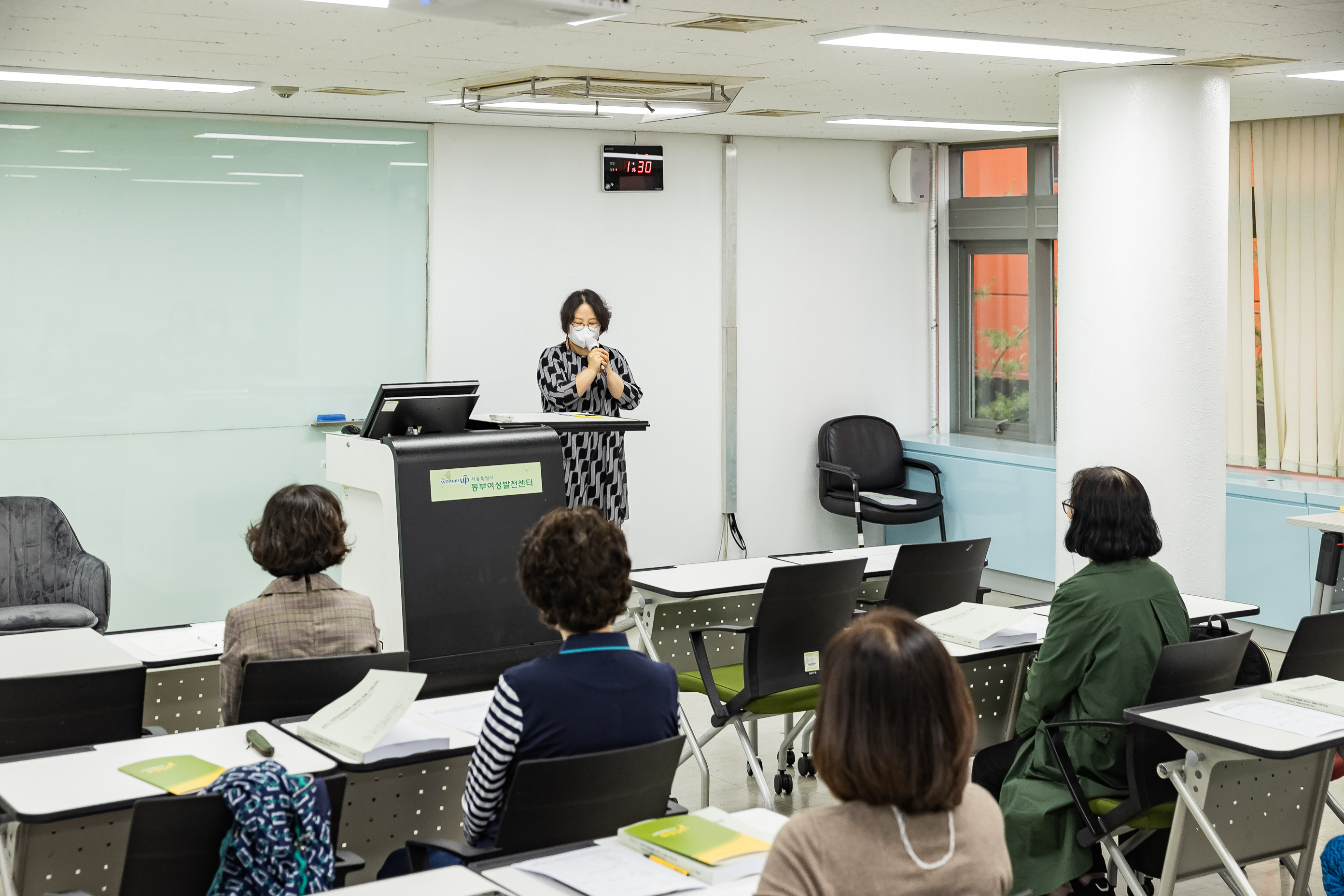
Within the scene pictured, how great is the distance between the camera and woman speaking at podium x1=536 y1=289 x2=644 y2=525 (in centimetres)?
610

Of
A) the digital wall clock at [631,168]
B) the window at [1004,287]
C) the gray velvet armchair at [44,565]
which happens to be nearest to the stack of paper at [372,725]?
the gray velvet armchair at [44,565]

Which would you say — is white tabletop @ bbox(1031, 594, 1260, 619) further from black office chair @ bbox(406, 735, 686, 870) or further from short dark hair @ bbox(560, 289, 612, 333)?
short dark hair @ bbox(560, 289, 612, 333)

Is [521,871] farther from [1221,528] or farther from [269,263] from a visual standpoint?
[269,263]

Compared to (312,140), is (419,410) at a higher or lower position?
lower

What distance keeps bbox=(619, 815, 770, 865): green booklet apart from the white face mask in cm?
385

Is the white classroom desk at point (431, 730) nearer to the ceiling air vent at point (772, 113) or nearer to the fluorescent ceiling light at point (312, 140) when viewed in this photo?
the fluorescent ceiling light at point (312, 140)

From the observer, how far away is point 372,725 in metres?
2.76

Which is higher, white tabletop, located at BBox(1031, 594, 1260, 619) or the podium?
the podium

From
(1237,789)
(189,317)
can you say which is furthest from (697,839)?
(189,317)

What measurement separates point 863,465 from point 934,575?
385cm

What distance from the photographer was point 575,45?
4.87 metres

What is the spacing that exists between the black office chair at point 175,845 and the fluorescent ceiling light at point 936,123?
5.87 m

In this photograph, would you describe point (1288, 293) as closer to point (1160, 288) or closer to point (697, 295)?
point (1160, 288)

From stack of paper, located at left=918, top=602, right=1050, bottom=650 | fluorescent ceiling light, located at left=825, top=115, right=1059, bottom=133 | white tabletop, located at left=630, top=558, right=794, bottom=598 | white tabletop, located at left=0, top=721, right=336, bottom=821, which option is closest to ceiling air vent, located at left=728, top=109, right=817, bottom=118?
fluorescent ceiling light, located at left=825, top=115, right=1059, bottom=133
